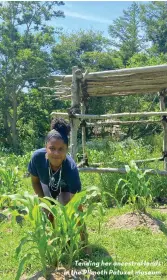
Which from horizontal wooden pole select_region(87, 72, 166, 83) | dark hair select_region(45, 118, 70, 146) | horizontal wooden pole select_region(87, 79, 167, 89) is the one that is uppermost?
horizontal wooden pole select_region(87, 72, 166, 83)

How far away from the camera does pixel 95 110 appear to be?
1944 centimetres

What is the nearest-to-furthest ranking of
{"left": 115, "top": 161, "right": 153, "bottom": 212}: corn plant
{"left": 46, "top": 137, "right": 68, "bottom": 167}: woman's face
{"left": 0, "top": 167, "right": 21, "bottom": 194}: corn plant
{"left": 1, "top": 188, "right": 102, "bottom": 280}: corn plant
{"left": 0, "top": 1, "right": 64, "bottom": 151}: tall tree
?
1. {"left": 1, "top": 188, "right": 102, "bottom": 280}: corn plant
2. {"left": 46, "top": 137, "right": 68, "bottom": 167}: woman's face
3. {"left": 115, "top": 161, "right": 153, "bottom": 212}: corn plant
4. {"left": 0, "top": 167, "right": 21, "bottom": 194}: corn plant
5. {"left": 0, "top": 1, "right": 64, "bottom": 151}: tall tree

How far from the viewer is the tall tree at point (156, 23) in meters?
29.8

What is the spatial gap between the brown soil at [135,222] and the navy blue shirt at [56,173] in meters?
1.13

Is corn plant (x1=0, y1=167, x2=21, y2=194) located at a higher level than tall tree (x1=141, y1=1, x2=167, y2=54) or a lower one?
lower

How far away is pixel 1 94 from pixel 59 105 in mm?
3509

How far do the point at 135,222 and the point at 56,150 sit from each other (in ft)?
5.63

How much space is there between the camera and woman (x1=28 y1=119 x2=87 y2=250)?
10.8 feet

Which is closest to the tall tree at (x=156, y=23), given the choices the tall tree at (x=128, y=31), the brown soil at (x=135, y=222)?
the tall tree at (x=128, y=31)

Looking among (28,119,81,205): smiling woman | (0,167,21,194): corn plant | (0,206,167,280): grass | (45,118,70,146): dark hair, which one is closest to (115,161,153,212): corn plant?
(0,206,167,280): grass

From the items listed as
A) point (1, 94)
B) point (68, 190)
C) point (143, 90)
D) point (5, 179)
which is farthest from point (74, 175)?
point (1, 94)

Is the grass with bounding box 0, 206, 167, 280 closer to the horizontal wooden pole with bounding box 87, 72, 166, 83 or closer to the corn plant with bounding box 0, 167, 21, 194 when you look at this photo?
the corn plant with bounding box 0, 167, 21, 194

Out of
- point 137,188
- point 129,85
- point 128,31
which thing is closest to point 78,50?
point 128,31

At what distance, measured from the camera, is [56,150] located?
10.8 ft
